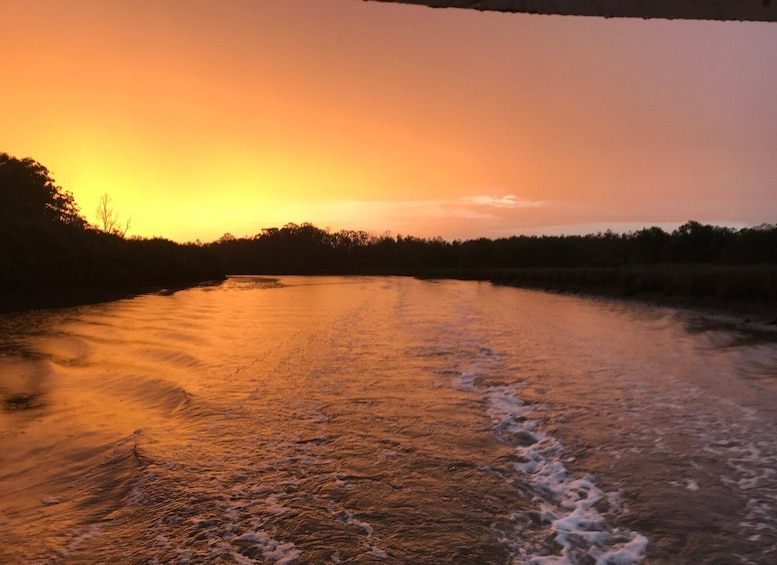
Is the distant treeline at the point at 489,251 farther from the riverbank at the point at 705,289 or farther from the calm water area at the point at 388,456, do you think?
the calm water area at the point at 388,456

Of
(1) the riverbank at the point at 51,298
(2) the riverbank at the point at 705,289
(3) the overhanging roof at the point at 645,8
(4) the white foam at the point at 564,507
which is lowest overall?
(4) the white foam at the point at 564,507

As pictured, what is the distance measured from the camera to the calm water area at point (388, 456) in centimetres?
481

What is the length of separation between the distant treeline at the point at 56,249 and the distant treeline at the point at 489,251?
6399 cm

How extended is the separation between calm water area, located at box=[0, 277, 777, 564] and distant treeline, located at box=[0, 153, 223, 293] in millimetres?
25687

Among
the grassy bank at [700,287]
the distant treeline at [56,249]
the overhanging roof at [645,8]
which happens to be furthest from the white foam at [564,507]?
the distant treeline at [56,249]

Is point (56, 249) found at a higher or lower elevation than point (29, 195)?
lower

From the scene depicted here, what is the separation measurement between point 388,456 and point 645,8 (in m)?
5.53

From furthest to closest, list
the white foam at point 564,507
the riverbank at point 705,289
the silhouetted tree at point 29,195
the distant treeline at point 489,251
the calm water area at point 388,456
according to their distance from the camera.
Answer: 1. the distant treeline at point 489,251
2. the silhouetted tree at point 29,195
3. the riverbank at point 705,289
4. the calm water area at point 388,456
5. the white foam at point 564,507

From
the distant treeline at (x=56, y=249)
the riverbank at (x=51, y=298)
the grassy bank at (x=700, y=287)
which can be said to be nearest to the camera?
the grassy bank at (x=700, y=287)

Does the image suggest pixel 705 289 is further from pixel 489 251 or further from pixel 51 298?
pixel 489 251

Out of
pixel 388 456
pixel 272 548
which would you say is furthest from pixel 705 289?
pixel 272 548

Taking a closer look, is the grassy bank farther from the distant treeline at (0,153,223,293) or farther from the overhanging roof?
the distant treeline at (0,153,223,293)

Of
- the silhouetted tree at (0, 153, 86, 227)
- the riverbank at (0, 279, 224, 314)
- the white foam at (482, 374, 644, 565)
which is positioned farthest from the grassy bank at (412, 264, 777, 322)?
the silhouetted tree at (0, 153, 86, 227)

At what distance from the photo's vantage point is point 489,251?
136m
